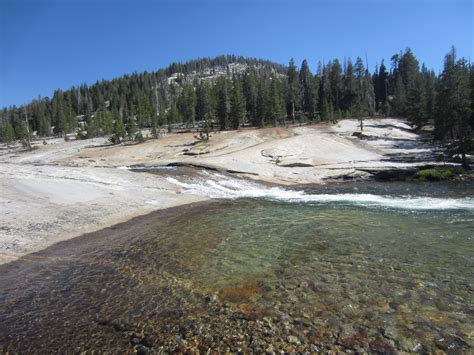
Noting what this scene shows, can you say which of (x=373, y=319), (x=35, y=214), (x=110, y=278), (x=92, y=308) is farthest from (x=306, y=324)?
(x=35, y=214)

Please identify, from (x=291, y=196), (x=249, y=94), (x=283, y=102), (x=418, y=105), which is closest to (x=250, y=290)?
(x=291, y=196)

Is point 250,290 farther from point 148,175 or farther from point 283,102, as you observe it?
point 283,102

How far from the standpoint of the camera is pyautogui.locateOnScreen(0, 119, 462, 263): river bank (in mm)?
14406

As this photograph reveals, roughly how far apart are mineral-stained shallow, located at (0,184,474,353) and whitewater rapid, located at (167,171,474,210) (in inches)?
179

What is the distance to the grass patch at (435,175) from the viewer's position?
2964cm

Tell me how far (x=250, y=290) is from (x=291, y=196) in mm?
16302

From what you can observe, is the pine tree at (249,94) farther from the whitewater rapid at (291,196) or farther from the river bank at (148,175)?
the whitewater rapid at (291,196)

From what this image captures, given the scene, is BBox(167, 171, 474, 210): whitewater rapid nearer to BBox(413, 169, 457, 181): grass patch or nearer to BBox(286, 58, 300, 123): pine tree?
BBox(413, 169, 457, 181): grass patch

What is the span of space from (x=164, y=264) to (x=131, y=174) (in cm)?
1669

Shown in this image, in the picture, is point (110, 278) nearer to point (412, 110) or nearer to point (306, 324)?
point (306, 324)

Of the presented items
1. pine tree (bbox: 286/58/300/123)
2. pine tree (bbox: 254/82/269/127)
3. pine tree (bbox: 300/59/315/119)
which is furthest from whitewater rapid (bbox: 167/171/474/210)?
pine tree (bbox: 300/59/315/119)

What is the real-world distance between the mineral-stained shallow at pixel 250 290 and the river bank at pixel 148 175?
2.44 metres

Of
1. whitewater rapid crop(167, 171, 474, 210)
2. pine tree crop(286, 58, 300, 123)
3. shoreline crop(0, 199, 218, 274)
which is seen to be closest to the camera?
shoreline crop(0, 199, 218, 274)

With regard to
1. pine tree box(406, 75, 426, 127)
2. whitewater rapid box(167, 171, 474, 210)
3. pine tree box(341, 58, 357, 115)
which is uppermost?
pine tree box(341, 58, 357, 115)
